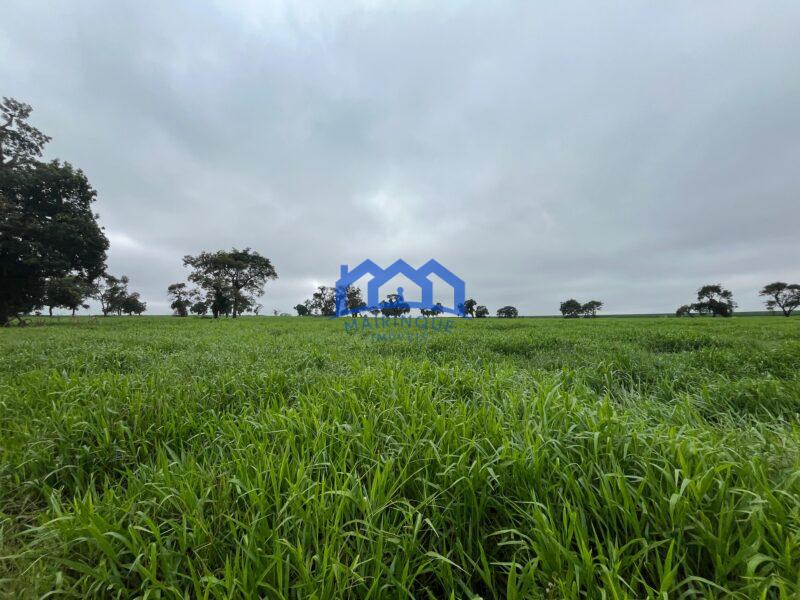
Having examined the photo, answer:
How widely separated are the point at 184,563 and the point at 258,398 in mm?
2196

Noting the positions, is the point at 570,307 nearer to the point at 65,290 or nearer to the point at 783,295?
the point at 783,295

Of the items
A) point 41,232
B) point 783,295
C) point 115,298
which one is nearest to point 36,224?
point 41,232

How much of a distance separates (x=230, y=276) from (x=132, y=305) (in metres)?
46.9

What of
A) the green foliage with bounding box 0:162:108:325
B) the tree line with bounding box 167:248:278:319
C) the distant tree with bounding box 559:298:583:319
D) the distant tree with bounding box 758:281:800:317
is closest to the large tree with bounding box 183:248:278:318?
the tree line with bounding box 167:248:278:319

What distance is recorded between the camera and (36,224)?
17297 millimetres

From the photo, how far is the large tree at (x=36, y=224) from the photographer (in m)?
17.2

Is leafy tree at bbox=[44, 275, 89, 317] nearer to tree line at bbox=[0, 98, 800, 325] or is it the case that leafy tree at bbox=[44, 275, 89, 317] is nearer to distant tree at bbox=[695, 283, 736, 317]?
tree line at bbox=[0, 98, 800, 325]

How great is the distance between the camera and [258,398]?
11.9 feet

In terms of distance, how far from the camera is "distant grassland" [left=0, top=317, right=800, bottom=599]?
4.48 feet

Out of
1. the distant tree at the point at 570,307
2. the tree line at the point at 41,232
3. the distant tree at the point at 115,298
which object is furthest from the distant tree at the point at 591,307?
the distant tree at the point at 115,298

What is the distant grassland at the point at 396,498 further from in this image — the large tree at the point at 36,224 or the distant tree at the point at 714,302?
the distant tree at the point at 714,302

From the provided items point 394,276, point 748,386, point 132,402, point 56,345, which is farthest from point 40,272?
point 748,386

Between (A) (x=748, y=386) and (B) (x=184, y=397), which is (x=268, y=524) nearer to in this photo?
(B) (x=184, y=397)

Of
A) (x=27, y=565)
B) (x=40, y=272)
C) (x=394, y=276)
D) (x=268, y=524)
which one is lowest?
(x=27, y=565)
